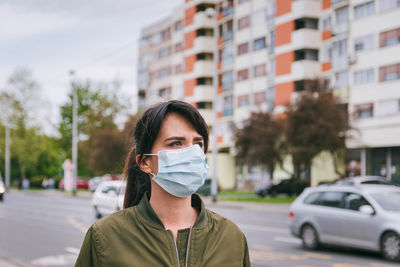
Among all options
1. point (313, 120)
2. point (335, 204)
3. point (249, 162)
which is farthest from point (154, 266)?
Answer: point (249, 162)

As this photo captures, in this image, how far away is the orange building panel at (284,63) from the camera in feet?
166

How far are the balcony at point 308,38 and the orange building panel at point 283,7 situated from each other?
259cm

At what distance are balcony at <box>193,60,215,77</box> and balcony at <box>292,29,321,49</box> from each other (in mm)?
17266

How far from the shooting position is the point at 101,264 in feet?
8.45

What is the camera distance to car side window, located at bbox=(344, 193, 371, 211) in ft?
42.4

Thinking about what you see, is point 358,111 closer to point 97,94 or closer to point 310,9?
point 310,9

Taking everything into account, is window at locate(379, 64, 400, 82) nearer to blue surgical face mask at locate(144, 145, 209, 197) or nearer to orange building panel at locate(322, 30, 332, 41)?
orange building panel at locate(322, 30, 332, 41)

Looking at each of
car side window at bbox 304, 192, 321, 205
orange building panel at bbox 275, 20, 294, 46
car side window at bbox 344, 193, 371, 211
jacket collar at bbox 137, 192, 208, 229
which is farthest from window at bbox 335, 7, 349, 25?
jacket collar at bbox 137, 192, 208, 229

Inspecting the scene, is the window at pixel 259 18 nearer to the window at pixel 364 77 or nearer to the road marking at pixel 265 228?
the window at pixel 364 77

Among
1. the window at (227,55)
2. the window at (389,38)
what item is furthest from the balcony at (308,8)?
the window at (227,55)

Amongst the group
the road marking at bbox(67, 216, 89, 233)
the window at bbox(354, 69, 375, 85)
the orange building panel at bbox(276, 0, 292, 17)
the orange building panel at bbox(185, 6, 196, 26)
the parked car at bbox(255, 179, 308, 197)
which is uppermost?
the orange building panel at bbox(185, 6, 196, 26)

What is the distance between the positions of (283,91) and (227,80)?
1116cm

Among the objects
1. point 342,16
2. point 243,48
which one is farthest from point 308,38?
point 243,48

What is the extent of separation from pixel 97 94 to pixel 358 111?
44.1 m
